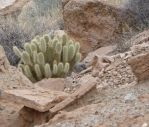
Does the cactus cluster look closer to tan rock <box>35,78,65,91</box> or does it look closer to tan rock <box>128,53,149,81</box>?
tan rock <box>35,78,65,91</box>

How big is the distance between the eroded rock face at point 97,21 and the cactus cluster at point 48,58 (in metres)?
2.93

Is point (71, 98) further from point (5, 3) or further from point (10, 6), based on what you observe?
point (5, 3)

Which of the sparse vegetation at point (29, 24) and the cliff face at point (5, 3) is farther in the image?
the cliff face at point (5, 3)

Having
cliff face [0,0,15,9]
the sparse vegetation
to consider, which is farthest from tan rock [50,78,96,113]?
cliff face [0,0,15,9]

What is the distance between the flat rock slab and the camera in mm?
5723

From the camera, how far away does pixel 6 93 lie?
643cm

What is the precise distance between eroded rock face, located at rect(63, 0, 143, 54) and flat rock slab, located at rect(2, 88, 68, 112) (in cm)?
750

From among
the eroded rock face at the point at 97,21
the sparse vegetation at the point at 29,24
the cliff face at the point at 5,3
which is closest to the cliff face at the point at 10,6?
the cliff face at the point at 5,3

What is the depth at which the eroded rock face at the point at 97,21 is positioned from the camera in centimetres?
1393

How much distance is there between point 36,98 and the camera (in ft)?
19.4

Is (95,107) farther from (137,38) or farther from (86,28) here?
(86,28)

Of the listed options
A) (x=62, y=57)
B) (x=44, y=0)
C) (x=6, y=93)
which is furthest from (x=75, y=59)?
(x=44, y=0)

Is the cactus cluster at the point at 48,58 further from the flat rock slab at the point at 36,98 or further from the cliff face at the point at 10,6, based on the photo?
the cliff face at the point at 10,6

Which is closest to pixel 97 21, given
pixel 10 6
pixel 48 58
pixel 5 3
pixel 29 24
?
pixel 48 58
